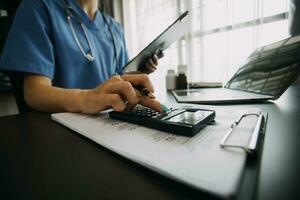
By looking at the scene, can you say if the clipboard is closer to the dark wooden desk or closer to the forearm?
the forearm

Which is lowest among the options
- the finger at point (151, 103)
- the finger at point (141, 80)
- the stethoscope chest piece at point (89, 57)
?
Answer: the finger at point (151, 103)

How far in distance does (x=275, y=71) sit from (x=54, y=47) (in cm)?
68

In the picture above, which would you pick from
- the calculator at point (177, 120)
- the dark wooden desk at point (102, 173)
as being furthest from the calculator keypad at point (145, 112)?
the dark wooden desk at point (102, 173)

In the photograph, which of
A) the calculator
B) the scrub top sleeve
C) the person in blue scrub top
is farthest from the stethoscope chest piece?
the calculator

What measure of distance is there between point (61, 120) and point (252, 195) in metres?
0.35

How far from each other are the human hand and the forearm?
0.03 meters

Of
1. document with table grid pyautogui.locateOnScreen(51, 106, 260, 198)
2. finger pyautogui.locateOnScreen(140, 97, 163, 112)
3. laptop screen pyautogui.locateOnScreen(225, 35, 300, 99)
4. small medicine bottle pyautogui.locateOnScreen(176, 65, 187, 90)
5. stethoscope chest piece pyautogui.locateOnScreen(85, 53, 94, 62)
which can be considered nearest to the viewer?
document with table grid pyautogui.locateOnScreen(51, 106, 260, 198)

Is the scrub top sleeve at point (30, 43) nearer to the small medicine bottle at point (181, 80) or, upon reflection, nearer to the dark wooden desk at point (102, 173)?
the dark wooden desk at point (102, 173)

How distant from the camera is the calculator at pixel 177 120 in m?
0.24

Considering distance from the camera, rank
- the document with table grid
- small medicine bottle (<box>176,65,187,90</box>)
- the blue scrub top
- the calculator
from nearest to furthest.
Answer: the document with table grid → the calculator → the blue scrub top → small medicine bottle (<box>176,65,187,90</box>)

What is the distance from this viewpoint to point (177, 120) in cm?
27

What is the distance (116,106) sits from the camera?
38 centimetres

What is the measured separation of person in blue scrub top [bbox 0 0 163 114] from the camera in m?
0.41

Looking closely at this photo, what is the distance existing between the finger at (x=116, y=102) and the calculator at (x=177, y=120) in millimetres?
18
